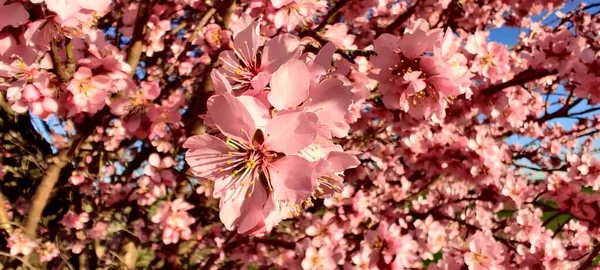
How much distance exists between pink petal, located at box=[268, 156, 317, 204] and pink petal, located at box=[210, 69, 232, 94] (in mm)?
203

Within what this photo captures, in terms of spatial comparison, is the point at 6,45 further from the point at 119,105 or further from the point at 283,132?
the point at 119,105

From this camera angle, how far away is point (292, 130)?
99cm

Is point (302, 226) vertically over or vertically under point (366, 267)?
under

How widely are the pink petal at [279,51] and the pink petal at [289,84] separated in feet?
0.44

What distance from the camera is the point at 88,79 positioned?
2074mm

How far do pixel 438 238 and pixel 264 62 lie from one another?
3.05m

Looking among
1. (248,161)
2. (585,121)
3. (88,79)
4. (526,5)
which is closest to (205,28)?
(88,79)

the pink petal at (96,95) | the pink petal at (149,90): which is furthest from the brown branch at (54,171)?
the pink petal at (96,95)

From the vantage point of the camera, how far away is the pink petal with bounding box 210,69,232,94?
100 centimetres

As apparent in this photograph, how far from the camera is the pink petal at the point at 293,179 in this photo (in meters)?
1.01

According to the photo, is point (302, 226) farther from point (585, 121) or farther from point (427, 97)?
point (585, 121)

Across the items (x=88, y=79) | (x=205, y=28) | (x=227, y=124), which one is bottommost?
(x=88, y=79)

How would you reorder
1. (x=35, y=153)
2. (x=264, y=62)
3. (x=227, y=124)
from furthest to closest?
1. (x=35, y=153)
2. (x=264, y=62)
3. (x=227, y=124)

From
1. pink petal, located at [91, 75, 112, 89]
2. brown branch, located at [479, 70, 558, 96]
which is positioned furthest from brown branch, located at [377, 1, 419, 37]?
pink petal, located at [91, 75, 112, 89]
